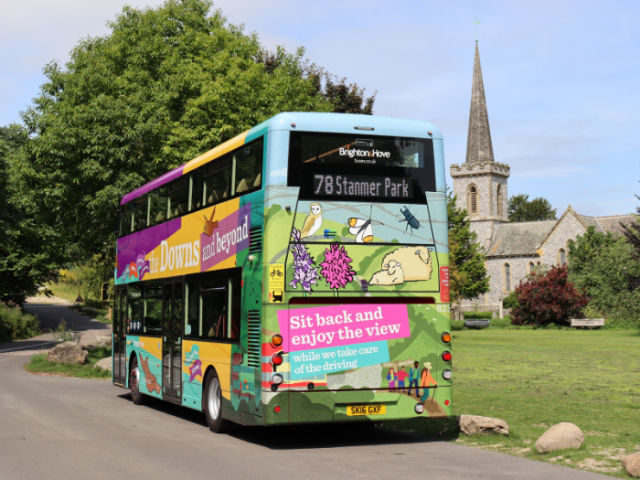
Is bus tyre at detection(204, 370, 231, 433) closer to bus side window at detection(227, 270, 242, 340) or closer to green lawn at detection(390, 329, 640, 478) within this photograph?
bus side window at detection(227, 270, 242, 340)

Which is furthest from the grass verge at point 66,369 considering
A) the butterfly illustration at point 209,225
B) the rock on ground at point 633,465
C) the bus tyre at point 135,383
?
the rock on ground at point 633,465

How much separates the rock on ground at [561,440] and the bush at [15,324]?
39.2 metres

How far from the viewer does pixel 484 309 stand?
10156 cm

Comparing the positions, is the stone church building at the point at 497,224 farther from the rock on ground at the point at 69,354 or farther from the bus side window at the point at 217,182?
the bus side window at the point at 217,182

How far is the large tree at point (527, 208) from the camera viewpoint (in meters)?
116

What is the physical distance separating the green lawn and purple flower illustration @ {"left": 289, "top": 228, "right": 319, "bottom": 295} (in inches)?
125

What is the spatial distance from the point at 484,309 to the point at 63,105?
80372 millimetres

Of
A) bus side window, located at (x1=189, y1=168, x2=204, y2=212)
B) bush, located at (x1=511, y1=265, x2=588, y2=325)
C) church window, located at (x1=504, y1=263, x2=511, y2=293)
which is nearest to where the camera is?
bus side window, located at (x1=189, y1=168, x2=204, y2=212)

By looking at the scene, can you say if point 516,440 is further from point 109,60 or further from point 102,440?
point 109,60

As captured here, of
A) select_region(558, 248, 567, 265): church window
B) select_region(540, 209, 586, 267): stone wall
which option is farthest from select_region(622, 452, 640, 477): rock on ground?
select_region(558, 248, 567, 265): church window

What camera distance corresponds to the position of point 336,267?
1084 centimetres

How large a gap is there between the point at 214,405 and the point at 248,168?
12.6ft

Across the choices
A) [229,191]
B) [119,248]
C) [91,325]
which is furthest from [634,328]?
[229,191]

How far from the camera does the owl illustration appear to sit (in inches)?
423
